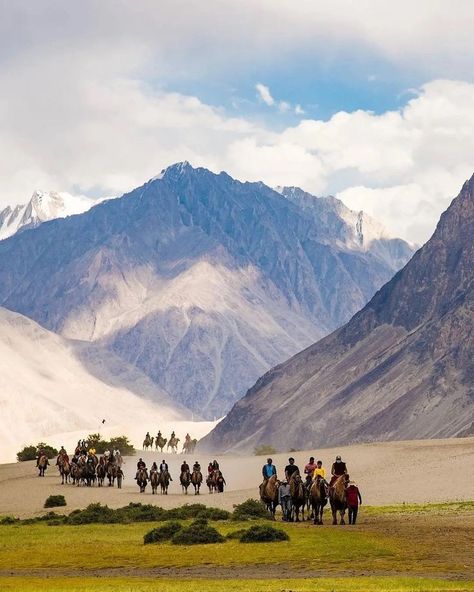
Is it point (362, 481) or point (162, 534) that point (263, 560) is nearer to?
point (162, 534)

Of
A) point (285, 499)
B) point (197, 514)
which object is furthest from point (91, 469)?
point (285, 499)

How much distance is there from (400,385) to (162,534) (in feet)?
440

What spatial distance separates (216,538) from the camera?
35.3 metres

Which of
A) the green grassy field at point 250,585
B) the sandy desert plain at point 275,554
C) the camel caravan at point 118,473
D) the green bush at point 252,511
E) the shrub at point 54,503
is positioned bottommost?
the green grassy field at point 250,585

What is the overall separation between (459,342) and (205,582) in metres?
147

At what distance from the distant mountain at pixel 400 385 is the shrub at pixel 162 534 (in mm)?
97071

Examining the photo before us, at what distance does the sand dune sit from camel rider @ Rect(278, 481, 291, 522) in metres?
9.49

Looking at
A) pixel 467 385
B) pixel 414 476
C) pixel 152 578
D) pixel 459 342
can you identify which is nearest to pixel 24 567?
pixel 152 578

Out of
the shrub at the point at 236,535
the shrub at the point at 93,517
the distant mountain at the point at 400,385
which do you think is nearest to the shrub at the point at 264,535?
the shrub at the point at 236,535

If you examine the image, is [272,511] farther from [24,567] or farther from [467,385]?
[467,385]

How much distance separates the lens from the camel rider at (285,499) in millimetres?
43094

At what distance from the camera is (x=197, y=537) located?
115ft

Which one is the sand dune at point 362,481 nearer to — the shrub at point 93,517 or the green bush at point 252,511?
the green bush at point 252,511

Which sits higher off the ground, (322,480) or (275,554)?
(322,480)
